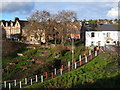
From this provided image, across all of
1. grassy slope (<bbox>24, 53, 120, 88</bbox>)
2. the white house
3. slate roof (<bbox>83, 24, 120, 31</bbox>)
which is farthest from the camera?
slate roof (<bbox>83, 24, 120, 31</bbox>)

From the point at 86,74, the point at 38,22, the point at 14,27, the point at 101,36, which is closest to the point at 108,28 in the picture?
the point at 101,36

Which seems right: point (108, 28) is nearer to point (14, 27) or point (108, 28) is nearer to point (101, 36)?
point (101, 36)

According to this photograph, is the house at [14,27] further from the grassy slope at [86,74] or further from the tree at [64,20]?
the grassy slope at [86,74]

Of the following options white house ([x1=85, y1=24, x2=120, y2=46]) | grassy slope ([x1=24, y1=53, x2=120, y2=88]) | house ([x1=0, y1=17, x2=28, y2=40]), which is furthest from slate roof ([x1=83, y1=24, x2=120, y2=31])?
house ([x1=0, y1=17, x2=28, y2=40])

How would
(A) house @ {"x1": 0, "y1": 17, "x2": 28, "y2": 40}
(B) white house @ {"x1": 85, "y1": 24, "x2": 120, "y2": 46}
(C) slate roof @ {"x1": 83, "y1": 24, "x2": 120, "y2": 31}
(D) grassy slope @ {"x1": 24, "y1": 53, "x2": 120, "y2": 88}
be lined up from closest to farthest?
(D) grassy slope @ {"x1": 24, "y1": 53, "x2": 120, "y2": 88}, (B) white house @ {"x1": 85, "y1": 24, "x2": 120, "y2": 46}, (C) slate roof @ {"x1": 83, "y1": 24, "x2": 120, "y2": 31}, (A) house @ {"x1": 0, "y1": 17, "x2": 28, "y2": 40}

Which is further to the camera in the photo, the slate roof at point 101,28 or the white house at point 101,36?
the slate roof at point 101,28

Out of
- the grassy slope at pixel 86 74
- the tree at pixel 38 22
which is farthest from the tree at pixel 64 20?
the grassy slope at pixel 86 74

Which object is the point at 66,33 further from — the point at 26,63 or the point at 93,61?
the point at 93,61

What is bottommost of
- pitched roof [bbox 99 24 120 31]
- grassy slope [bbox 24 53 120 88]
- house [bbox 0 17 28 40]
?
grassy slope [bbox 24 53 120 88]

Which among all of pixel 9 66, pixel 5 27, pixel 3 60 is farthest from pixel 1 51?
pixel 5 27

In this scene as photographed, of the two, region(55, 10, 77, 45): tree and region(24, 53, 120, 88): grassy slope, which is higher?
region(55, 10, 77, 45): tree

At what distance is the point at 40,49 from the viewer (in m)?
34.0

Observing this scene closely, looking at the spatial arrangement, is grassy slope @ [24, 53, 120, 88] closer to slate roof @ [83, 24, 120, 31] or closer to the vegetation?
the vegetation

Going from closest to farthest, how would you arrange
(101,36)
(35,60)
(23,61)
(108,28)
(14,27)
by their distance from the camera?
1. (35,60)
2. (23,61)
3. (101,36)
4. (108,28)
5. (14,27)
